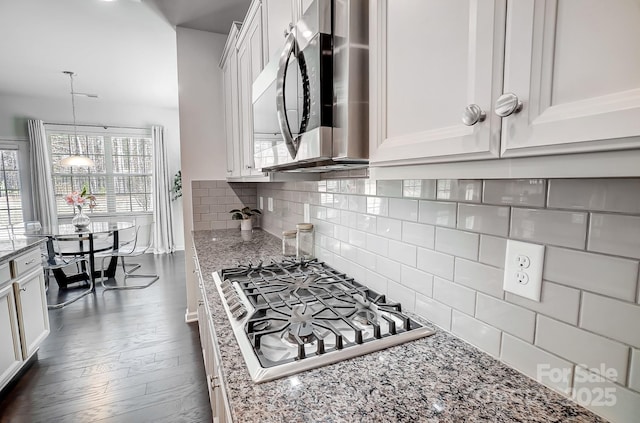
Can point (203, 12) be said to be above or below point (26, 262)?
above

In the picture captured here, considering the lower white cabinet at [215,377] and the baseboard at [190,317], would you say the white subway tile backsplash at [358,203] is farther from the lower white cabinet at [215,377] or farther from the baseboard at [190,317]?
the baseboard at [190,317]

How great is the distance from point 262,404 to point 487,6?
79 cm

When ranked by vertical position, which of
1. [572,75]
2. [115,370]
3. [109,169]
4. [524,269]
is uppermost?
[109,169]

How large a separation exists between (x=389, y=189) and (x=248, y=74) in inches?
49.3

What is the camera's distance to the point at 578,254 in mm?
611

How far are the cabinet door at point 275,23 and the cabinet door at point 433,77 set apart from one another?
0.58 metres

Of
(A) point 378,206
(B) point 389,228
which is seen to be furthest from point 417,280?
(A) point 378,206

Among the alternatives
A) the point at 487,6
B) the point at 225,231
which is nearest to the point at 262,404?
the point at 487,6

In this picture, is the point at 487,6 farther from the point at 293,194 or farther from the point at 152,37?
the point at 152,37

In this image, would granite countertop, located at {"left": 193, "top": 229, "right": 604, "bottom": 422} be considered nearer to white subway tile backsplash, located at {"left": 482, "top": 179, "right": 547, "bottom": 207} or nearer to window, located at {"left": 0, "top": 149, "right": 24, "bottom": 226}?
white subway tile backsplash, located at {"left": 482, "top": 179, "right": 547, "bottom": 207}

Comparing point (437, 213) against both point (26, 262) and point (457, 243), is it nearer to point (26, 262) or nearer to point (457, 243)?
point (457, 243)

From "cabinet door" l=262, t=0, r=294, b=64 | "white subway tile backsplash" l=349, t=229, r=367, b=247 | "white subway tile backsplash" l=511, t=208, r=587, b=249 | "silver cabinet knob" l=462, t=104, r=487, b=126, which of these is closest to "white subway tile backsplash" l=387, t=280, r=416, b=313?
"white subway tile backsplash" l=349, t=229, r=367, b=247

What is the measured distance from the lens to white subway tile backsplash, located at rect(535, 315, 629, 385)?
57cm

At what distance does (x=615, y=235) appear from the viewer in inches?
22.1
